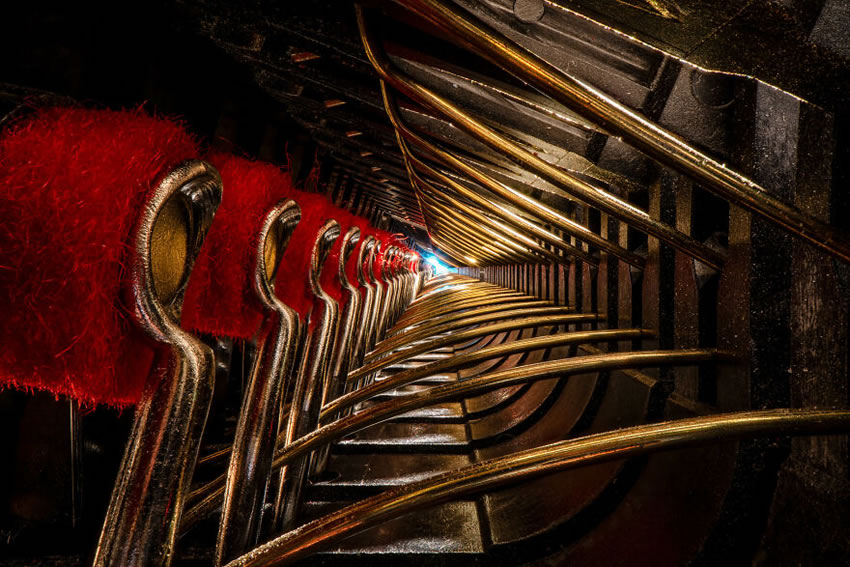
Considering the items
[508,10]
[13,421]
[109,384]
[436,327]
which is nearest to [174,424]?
[109,384]

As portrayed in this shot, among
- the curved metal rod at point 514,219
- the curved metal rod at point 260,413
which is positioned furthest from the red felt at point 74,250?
the curved metal rod at point 514,219

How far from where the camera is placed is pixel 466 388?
0.96 m

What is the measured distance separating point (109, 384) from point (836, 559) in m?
0.96

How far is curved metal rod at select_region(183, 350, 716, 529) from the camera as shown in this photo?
0.83m

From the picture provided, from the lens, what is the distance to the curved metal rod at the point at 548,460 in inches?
20.4

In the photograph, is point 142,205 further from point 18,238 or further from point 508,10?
point 508,10

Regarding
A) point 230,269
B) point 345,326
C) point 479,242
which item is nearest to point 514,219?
point 345,326

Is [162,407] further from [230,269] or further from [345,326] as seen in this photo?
[345,326]

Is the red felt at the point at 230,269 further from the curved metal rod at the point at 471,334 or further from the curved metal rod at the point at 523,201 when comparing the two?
the curved metal rod at the point at 471,334

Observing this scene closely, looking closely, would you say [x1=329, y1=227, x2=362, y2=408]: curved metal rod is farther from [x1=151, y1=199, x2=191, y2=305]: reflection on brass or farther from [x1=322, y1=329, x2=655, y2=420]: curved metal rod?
[x1=151, y1=199, x2=191, y2=305]: reflection on brass

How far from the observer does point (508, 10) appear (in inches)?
32.0

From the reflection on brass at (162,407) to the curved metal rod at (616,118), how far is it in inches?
13.2

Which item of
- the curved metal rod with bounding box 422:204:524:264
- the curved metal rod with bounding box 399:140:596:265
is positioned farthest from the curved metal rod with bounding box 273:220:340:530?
the curved metal rod with bounding box 422:204:524:264

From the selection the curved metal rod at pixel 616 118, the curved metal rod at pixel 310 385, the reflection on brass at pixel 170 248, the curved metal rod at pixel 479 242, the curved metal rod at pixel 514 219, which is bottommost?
the curved metal rod at pixel 310 385
